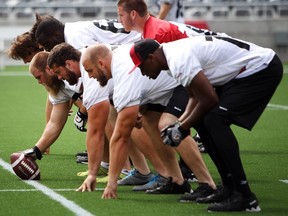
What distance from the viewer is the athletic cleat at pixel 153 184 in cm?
901

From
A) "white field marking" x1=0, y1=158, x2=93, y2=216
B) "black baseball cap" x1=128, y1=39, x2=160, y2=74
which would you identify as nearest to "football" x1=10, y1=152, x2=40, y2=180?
"white field marking" x1=0, y1=158, x2=93, y2=216

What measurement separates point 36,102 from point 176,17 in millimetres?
3925

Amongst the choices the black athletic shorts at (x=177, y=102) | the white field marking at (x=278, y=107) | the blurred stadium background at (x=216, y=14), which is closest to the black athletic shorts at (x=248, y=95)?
the black athletic shorts at (x=177, y=102)

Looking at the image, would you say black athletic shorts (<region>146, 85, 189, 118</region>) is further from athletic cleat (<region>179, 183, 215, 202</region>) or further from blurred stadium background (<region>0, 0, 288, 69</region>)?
blurred stadium background (<region>0, 0, 288, 69</region>)

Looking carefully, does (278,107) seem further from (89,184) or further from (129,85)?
(129,85)

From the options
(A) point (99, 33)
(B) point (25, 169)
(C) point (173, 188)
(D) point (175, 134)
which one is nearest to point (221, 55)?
(D) point (175, 134)

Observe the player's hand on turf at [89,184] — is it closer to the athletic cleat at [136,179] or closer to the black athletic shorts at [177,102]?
the athletic cleat at [136,179]

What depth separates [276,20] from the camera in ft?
91.6

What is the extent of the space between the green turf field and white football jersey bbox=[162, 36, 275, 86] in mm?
1126

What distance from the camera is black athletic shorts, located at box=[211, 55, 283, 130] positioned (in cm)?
792

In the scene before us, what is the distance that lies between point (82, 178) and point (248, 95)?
8.34ft

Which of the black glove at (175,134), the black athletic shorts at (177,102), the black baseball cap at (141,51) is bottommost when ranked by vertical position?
the black athletic shorts at (177,102)

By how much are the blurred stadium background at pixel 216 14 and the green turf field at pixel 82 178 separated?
10172 mm

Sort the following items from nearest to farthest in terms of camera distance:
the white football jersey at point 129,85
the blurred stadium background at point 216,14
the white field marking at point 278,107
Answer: the white football jersey at point 129,85 < the white field marking at point 278,107 < the blurred stadium background at point 216,14
